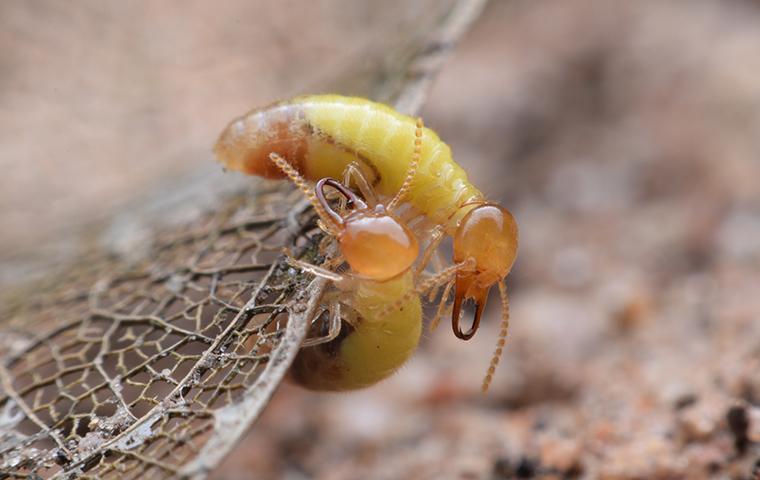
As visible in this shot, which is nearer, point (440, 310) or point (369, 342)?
point (369, 342)

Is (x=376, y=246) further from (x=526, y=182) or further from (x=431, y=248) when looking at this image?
(x=526, y=182)

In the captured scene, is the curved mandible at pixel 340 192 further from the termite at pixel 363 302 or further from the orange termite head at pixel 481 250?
the orange termite head at pixel 481 250

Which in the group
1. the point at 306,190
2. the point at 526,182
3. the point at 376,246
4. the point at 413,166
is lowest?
the point at 526,182

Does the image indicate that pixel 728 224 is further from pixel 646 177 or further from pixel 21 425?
pixel 21 425

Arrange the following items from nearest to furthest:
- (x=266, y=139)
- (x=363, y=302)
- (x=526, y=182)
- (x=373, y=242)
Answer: (x=373, y=242), (x=363, y=302), (x=266, y=139), (x=526, y=182)

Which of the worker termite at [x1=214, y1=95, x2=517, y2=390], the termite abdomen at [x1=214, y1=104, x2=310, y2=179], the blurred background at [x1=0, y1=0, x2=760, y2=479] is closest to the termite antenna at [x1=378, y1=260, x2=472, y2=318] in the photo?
the worker termite at [x1=214, y1=95, x2=517, y2=390]

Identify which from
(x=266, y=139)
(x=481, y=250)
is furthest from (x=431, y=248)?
(x=266, y=139)

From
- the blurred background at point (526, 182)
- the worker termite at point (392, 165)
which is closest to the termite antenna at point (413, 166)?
the worker termite at point (392, 165)
